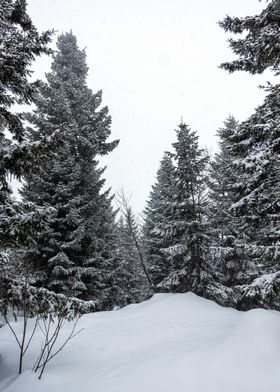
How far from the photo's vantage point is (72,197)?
14.4 metres

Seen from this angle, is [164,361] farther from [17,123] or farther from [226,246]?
[226,246]

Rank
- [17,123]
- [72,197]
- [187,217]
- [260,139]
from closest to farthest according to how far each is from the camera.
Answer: [17,123] → [260,139] → [72,197] → [187,217]

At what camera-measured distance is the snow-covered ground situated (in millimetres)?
4043

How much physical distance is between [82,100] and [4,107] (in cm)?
1207

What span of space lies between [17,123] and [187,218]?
37.8 ft

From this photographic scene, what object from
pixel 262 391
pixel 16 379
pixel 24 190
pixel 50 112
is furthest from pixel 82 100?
pixel 262 391

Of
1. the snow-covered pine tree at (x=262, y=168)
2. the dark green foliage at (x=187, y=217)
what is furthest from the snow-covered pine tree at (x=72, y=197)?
the snow-covered pine tree at (x=262, y=168)

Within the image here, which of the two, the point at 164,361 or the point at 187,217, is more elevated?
the point at 187,217

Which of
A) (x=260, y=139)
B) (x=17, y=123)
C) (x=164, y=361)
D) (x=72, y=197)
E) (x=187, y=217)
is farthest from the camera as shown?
(x=187, y=217)

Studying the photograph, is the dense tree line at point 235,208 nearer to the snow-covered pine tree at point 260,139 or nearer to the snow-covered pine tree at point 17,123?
the snow-covered pine tree at point 260,139

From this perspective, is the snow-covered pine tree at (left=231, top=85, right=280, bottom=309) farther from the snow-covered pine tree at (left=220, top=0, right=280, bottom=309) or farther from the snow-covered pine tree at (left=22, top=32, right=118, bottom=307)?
the snow-covered pine tree at (left=22, top=32, right=118, bottom=307)

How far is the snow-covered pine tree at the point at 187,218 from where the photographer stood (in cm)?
1577

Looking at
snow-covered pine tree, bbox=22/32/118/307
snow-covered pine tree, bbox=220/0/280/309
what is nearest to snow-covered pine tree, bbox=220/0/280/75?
snow-covered pine tree, bbox=220/0/280/309

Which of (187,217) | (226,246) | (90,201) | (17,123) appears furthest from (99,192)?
(17,123)
